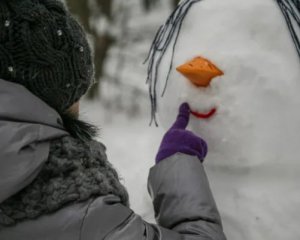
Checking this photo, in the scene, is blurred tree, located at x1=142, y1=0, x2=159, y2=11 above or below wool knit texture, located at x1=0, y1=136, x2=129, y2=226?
above

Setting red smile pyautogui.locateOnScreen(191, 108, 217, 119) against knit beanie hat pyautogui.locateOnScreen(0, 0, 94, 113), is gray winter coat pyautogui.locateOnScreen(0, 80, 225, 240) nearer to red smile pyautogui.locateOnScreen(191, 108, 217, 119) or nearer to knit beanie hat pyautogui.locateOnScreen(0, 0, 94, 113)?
knit beanie hat pyautogui.locateOnScreen(0, 0, 94, 113)

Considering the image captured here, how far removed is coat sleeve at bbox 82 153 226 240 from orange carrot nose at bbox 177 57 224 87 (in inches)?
7.9

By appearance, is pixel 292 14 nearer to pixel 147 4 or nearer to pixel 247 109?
pixel 247 109

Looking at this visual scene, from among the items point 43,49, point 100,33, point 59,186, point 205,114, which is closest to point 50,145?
point 59,186

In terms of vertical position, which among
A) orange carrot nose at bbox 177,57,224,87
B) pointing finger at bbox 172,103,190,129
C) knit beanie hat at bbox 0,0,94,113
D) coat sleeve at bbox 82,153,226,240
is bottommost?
coat sleeve at bbox 82,153,226,240

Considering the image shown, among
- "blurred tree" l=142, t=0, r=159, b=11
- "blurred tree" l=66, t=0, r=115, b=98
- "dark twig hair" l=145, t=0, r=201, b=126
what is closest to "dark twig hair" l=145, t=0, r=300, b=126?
"dark twig hair" l=145, t=0, r=201, b=126

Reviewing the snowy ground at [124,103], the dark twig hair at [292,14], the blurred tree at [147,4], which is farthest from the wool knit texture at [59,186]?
the blurred tree at [147,4]

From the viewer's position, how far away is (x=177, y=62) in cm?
136

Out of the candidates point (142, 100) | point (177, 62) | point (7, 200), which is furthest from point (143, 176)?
point (142, 100)

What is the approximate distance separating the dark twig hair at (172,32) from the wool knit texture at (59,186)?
0.45 meters

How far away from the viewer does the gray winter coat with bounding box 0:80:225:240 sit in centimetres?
93

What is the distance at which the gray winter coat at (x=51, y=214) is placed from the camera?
929mm

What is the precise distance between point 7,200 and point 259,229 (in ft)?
2.35

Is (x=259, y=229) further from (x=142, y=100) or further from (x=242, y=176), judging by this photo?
(x=142, y=100)
